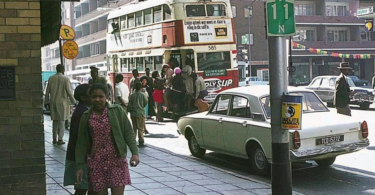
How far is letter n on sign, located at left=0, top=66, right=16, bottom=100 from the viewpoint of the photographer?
6.32 meters

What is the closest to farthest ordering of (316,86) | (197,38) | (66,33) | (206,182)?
(206,182)
(66,33)
(197,38)
(316,86)

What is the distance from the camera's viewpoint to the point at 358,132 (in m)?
9.25

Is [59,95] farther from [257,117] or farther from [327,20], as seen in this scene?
[327,20]

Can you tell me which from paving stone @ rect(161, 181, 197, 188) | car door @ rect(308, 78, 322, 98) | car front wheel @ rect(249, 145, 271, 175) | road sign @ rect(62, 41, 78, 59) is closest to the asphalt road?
car front wheel @ rect(249, 145, 271, 175)

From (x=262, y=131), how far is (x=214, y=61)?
11020mm

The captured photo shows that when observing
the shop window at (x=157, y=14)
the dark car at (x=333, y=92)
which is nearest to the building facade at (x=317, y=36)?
the dark car at (x=333, y=92)

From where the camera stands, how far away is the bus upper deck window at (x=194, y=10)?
19.7 meters

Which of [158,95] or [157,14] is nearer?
[158,95]

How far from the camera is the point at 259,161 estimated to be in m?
9.41

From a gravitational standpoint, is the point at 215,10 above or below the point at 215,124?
above

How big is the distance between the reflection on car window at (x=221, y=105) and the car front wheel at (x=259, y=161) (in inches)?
55.8

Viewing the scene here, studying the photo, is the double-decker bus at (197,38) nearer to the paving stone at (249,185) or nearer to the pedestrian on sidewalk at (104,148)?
the paving stone at (249,185)

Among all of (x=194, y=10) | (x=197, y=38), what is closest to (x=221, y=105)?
(x=197, y=38)

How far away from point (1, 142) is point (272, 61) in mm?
3311
